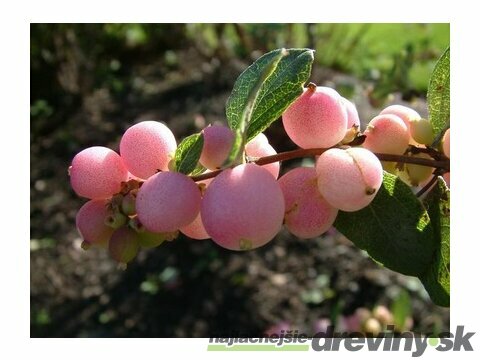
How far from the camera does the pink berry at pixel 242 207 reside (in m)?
0.35

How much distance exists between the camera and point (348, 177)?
0.38 metres

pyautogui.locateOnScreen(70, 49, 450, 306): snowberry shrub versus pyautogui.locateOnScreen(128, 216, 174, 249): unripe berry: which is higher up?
pyautogui.locateOnScreen(70, 49, 450, 306): snowberry shrub

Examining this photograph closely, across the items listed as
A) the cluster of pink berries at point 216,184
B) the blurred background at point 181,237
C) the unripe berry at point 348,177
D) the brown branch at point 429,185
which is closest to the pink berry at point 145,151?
the cluster of pink berries at point 216,184

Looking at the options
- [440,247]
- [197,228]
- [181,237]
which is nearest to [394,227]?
[440,247]

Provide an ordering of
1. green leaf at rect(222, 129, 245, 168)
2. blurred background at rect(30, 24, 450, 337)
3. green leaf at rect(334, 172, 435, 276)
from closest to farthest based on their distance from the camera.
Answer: green leaf at rect(222, 129, 245, 168)
green leaf at rect(334, 172, 435, 276)
blurred background at rect(30, 24, 450, 337)

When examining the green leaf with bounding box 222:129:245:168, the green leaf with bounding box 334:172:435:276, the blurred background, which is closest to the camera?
the green leaf with bounding box 222:129:245:168

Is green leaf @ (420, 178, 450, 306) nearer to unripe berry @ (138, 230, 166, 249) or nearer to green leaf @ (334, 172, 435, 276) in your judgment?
green leaf @ (334, 172, 435, 276)

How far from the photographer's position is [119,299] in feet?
5.38

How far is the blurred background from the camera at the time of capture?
1.55m

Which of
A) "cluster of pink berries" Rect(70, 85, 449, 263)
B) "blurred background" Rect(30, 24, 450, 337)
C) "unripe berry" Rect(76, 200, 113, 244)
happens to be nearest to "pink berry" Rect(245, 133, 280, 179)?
"cluster of pink berries" Rect(70, 85, 449, 263)

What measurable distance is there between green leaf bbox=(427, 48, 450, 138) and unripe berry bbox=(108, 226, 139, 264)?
0.85ft

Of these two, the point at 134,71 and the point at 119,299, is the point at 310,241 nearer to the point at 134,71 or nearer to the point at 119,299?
the point at 119,299

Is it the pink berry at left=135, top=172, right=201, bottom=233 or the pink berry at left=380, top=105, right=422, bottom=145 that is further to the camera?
the pink berry at left=380, top=105, right=422, bottom=145

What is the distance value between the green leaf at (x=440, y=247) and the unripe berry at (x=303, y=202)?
0.38 ft
